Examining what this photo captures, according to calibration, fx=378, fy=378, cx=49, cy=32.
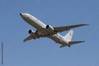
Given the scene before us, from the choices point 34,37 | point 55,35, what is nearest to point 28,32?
point 34,37

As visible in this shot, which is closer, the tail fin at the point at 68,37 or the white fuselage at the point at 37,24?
the white fuselage at the point at 37,24

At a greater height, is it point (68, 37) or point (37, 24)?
point (68, 37)

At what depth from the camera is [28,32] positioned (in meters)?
128

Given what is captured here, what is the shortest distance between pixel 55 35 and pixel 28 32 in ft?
35.5

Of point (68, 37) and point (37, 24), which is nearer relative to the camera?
point (37, 24)

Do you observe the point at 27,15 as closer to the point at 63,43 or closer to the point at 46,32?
the point at 46,32

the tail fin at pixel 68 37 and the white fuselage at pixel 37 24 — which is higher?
the tail fin at pixel 68 37

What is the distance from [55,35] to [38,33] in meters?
11.1

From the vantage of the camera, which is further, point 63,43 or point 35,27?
point 63,43

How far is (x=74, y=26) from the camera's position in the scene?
118 meters

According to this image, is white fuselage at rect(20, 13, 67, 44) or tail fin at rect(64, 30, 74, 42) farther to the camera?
tail fin at rect(64, 30, 74, 42)

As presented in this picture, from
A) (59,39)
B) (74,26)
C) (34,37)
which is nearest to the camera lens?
(74,26)

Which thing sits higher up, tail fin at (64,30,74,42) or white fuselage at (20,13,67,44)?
tail fin at (64,30,74,42)

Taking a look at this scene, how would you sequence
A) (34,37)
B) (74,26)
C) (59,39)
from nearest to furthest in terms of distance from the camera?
(74,26)
(34,37)
(59,39)
